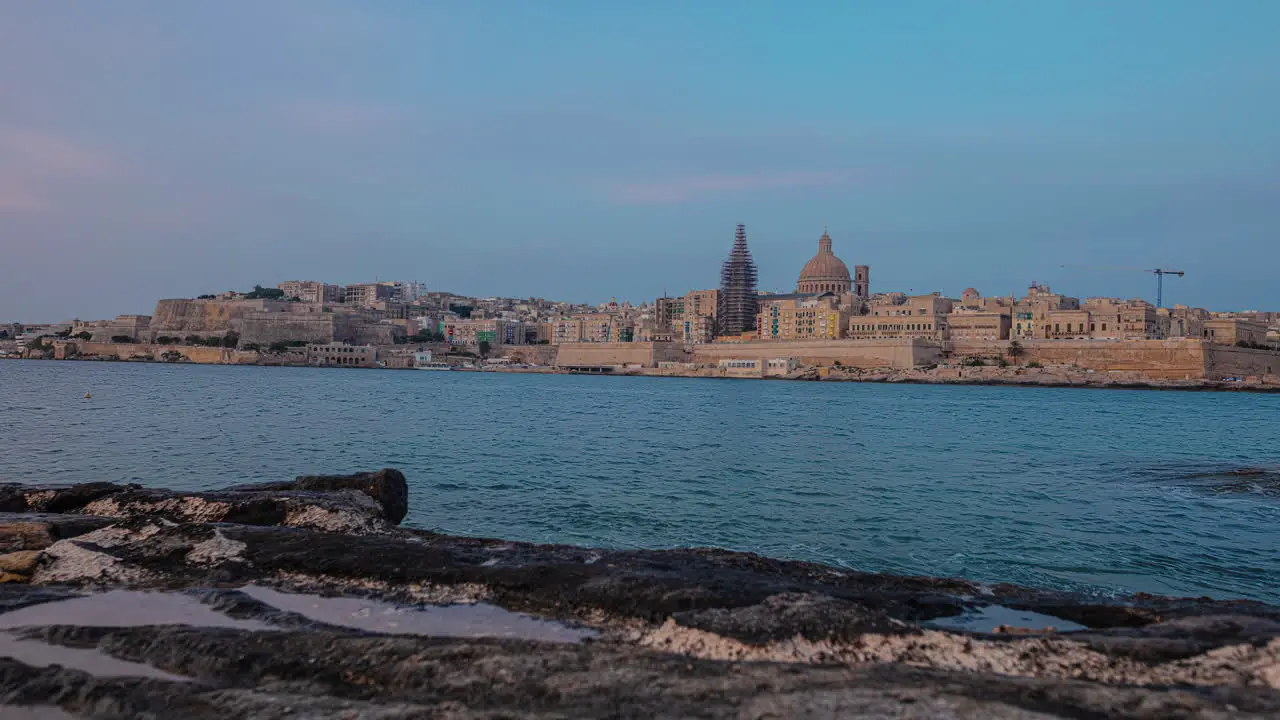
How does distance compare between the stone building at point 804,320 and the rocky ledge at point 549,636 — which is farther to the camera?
the stone building at point 804,320

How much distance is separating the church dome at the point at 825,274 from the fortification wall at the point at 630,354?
23.1 m

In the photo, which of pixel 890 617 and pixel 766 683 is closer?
pixel 766 683

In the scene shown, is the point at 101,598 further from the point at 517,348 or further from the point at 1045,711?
the point at 517,348

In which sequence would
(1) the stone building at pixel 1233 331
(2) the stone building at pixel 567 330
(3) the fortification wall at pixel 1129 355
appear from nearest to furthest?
(3) the fortification wall at pixel 1129 355, (1) the stone building at pixel 1233 331, (2) the stone building at pixel 567 330

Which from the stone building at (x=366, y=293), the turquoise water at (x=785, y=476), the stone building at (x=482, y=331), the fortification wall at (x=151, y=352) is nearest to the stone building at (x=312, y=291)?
the stone building at (x=366, y=293)

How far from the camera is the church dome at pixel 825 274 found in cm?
9031

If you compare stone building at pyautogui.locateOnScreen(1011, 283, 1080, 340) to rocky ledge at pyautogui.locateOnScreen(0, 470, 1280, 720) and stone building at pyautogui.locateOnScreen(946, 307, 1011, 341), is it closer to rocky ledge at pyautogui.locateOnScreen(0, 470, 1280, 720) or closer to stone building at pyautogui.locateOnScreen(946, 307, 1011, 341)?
stone building at pyautogui.locateOnScreen(946, 307, 1011, 341)

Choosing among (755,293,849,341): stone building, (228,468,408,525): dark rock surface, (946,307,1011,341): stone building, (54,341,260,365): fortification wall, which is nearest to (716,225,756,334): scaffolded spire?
(755,293,849,341): stone building

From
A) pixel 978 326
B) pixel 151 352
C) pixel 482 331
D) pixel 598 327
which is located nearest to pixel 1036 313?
pixel 978 326

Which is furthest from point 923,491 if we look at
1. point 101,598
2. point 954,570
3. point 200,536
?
point 101,598

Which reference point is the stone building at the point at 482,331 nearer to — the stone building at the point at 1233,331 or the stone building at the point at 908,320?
the stone building at the point at 908,320

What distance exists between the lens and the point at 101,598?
3.99m

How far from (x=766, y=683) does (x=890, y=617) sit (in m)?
1.10

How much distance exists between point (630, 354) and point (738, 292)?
792 inches
